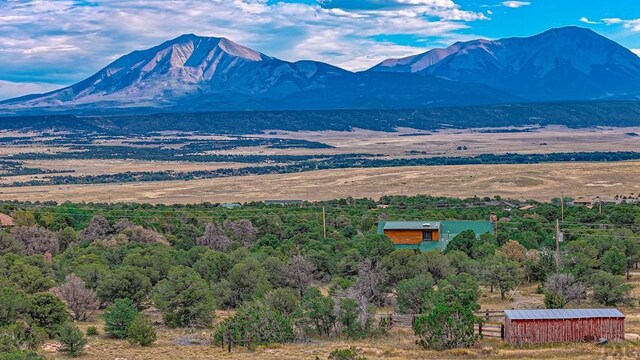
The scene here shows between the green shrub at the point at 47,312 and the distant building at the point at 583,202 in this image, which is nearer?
the green shrub at the point at 47,312

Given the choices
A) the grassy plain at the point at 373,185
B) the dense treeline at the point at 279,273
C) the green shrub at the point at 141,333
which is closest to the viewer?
the green shrub at the point at 141,333

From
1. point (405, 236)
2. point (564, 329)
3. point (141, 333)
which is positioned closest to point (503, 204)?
point (405, 236)

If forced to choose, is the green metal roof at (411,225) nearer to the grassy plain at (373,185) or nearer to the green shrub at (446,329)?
the green shrub at (446,329)

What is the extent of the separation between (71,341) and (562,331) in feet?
50.9

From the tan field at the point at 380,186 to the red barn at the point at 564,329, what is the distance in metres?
55.7

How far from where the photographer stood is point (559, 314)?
27188 millimetres

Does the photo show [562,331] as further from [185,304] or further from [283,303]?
[185,304]

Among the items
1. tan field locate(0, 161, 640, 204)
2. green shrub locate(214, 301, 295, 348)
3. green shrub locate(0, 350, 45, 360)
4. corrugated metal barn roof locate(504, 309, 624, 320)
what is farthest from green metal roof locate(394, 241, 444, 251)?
tan field locate(0, 161, 640, 204)

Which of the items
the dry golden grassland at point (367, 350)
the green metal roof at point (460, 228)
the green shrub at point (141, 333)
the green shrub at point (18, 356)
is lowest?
the dry golden grassland at point (367, 350)

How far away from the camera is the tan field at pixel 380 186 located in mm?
87812

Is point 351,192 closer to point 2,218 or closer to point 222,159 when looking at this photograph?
point 2,218

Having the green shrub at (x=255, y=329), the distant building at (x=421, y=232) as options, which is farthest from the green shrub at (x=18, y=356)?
the distant building at (x=421, y=232)

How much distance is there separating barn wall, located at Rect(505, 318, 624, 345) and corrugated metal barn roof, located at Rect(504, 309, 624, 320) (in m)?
0.14

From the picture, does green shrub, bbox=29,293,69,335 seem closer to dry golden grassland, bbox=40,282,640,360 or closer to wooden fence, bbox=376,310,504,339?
dry golden grassland, bbox=40,282,640,360
